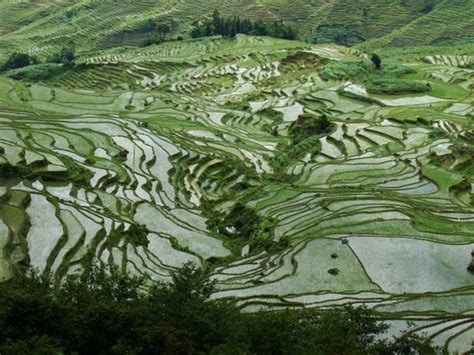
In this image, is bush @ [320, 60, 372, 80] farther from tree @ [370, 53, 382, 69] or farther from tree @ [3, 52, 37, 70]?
tree @ [3, 52, 37, 70]

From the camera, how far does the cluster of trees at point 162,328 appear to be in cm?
984

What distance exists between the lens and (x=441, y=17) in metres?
79.6

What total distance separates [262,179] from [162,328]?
17.6 metres

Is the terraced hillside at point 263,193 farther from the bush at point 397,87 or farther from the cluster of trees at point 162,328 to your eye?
the cluster of trees at point 162,328

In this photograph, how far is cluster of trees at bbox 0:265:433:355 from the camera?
9.84m

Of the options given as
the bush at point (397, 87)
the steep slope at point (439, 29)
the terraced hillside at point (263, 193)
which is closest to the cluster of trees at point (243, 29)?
the steep slope at point (439, 29)

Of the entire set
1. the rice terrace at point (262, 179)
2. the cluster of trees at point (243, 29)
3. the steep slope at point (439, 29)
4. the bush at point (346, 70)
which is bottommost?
the steep slope at point (439, 29)

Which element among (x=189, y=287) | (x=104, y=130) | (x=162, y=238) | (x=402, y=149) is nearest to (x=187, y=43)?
(x=104, y=130)

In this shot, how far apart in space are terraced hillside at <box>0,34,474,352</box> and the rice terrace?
0.08m

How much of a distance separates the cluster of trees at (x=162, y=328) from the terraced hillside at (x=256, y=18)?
7025 cm

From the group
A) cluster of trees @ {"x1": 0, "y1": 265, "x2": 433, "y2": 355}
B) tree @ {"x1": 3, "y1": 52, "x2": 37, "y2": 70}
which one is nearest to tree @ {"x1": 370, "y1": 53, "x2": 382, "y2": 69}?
tree @ {"x1": 3, "y1": 52, "x2": 37, "y2": 70}

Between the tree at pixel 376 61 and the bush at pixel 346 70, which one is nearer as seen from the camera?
the bush at pixel 346 70

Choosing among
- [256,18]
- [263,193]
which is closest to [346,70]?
[263,193]

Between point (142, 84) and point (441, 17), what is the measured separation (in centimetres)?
4928
